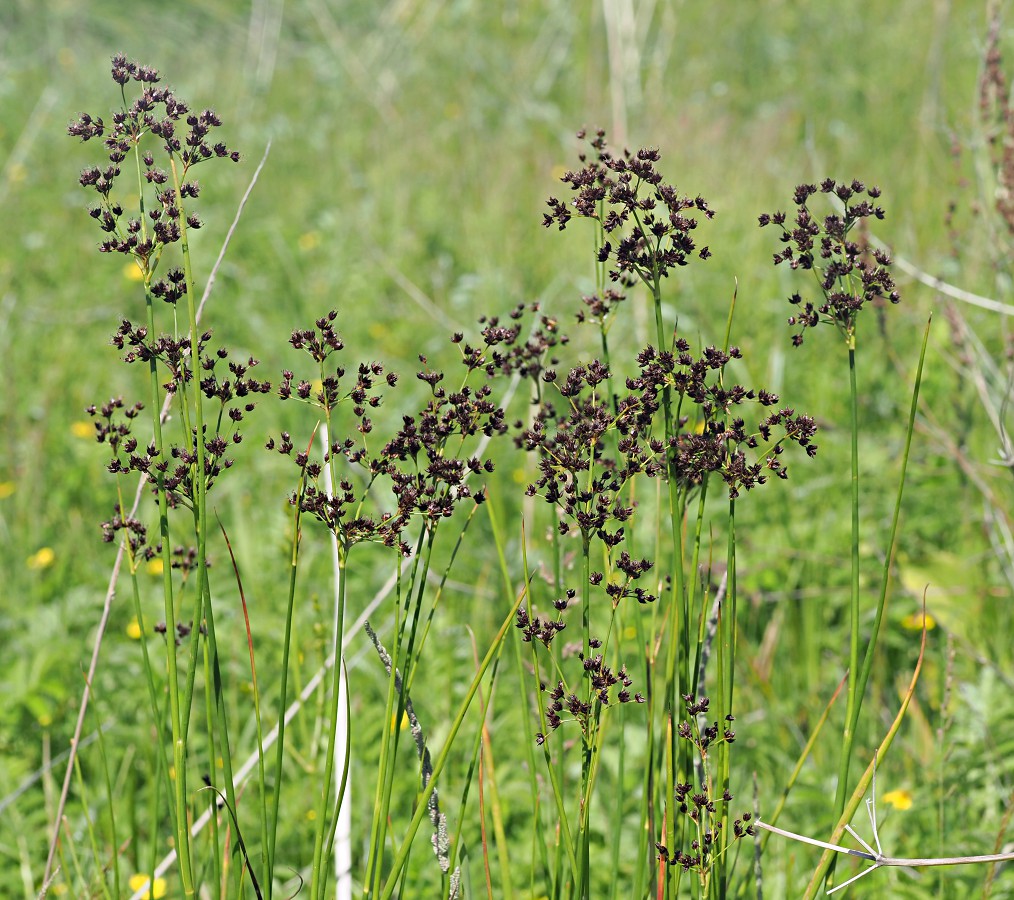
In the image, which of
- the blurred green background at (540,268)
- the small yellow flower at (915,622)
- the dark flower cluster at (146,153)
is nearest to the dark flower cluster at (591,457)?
the dark flower cluster at (146,153)

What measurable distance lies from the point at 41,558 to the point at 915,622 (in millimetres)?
2978

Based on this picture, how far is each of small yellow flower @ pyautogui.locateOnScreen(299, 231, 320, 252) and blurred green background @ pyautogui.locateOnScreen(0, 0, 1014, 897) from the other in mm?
20

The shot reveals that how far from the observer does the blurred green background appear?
9.39 ft

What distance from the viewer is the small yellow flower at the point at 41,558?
138 inches

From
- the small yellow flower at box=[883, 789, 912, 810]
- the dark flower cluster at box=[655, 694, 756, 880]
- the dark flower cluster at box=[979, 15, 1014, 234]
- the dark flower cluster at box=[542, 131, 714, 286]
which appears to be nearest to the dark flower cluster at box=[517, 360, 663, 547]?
the dark flower cluster at box=[542, 131, 714, 286]

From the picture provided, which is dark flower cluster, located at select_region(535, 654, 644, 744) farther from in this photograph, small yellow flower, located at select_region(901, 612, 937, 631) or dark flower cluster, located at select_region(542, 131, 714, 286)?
small yellow flower, located at select_region(901, 612, 937, 631)

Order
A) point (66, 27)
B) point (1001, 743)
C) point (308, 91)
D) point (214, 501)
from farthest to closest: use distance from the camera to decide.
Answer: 1. point (66, 27)
2. point (308, 91)
3. point (214, 501)
4. point (1001, 743)

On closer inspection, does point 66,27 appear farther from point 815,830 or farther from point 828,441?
point 815,830

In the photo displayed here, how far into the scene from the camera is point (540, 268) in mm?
5688

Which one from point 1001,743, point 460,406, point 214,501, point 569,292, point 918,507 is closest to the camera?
point 460,406

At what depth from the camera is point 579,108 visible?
7.89 metres

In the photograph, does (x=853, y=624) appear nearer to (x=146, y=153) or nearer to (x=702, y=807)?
(x=702, y=807)

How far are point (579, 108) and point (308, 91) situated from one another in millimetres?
2928

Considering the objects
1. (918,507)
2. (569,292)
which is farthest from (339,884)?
(569,292)
